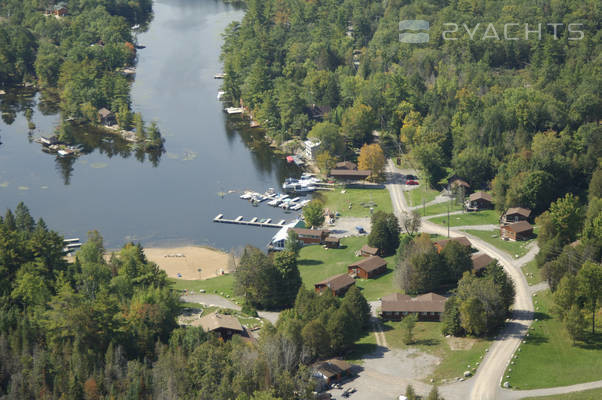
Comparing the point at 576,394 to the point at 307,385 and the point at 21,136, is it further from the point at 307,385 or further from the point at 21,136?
the point at 21,136

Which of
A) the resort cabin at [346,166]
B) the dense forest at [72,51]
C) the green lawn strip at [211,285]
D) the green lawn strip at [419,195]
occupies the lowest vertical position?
the green lawn strip at [211,285]

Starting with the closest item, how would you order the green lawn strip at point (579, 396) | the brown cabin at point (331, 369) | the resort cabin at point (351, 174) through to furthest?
the green lawn strip at point (579, 396)
the brown cabin at point (331, 369)
the resort cabin at point (351, 174)

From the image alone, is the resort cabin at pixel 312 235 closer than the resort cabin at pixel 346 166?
Yes

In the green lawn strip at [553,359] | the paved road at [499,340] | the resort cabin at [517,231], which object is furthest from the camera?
the resort cabin at [517,231]

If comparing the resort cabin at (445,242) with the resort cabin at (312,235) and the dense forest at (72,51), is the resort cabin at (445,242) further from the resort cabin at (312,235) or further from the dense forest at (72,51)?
the dense forest at (72,51)

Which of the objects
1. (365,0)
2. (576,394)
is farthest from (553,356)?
(365,0)

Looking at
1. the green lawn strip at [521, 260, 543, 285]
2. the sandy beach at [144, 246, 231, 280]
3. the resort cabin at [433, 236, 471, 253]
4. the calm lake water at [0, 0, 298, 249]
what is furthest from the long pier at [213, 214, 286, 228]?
the green lawn strip at [521, 260, 543, 285]

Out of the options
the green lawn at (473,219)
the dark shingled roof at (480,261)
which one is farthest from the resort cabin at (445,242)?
the green lawn at (473,219)
